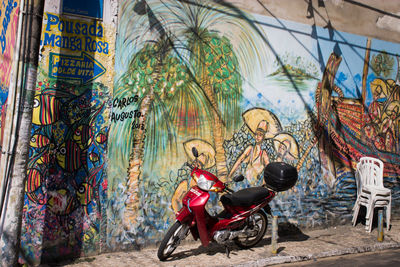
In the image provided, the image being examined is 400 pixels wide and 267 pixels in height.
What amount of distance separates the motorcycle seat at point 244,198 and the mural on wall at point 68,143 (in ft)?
5.78

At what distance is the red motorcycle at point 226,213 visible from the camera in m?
5.83

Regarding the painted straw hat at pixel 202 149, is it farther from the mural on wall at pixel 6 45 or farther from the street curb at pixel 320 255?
the mural on wall at pixel 6 45

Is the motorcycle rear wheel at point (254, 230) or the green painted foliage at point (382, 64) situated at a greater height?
the green painted foliage at point (382, 64)

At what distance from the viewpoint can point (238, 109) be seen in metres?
7.27

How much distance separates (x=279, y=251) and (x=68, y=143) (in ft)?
11.4

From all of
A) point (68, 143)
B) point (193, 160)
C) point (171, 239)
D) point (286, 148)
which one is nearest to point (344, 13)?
point (286, 148)

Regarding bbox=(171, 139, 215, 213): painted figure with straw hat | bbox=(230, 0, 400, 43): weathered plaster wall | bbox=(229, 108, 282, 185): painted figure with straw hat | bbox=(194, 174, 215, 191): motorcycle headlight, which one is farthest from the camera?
bbox=(230, 0, 400, 43): weathered plaster wall

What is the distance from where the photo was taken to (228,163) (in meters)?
7.17

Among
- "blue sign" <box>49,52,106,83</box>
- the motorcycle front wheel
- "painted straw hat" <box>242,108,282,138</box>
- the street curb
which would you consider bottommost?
the street curb

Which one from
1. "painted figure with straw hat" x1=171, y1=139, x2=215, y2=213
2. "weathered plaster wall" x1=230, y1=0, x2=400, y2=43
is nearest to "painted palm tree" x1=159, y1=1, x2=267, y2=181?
"painted figure with straw hat" x1=171, y1=139, x2=215, y2=213

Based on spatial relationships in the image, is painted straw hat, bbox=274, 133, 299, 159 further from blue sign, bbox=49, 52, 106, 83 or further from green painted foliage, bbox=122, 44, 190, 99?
blue sign, bbox=49, 52, 106, 83

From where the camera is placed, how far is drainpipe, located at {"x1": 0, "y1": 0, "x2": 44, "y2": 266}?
4855 millimetres

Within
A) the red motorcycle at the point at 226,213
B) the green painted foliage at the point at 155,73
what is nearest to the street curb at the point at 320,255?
the red motorcycle at the point at 226,213

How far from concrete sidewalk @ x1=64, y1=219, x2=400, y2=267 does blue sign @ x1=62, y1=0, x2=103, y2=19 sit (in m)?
3.36
